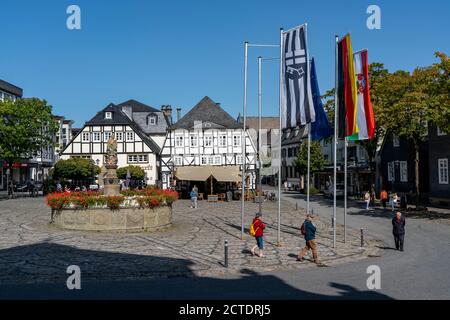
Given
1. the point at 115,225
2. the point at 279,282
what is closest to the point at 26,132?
the point at 115,225

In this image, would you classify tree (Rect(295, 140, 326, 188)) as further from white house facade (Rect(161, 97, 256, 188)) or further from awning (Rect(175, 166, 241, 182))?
awning (Rect(175, 166, 241, 182))

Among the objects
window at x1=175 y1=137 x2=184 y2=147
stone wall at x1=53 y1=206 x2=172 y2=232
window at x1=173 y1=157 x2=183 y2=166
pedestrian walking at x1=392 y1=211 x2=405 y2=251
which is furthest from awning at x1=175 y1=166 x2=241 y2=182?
pedestrian walking at x1=392 y1=211 x2=405 y2=251

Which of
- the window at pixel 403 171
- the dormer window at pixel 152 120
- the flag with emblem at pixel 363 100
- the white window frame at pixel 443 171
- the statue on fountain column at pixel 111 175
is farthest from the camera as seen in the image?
the dormer window at pixel 152 120

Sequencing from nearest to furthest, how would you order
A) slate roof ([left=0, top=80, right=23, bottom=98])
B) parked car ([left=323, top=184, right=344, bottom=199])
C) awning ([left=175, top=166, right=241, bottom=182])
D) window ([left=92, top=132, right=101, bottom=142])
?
awning ([left=175, top=166, right=241, bottom=182]) < parked car ([left=323, top=184, right=344, bottom=199]) < slate roof ([left=0, top=80, right=23, bottom=98]) < window ([left=92, top=132, right=101, bottom=142])

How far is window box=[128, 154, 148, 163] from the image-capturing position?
204ft

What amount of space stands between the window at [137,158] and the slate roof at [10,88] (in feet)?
59.1

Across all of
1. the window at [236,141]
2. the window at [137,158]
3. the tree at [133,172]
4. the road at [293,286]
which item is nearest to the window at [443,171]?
the road at [293,286]

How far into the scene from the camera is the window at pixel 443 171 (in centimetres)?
3636

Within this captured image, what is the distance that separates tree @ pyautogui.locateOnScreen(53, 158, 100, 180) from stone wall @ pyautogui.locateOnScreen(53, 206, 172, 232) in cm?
3082

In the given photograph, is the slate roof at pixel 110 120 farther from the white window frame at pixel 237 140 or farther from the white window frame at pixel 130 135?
the white window frame at pixel 237 140

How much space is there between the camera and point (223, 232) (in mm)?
21750

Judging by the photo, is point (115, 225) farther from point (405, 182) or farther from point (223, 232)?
point (405, 182)

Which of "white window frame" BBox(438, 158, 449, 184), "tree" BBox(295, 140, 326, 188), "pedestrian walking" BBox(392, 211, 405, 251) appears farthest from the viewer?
"tree" BBox(295, 140, 326, 188)
